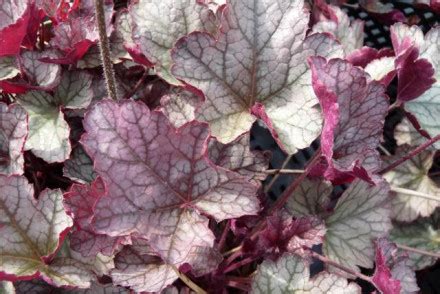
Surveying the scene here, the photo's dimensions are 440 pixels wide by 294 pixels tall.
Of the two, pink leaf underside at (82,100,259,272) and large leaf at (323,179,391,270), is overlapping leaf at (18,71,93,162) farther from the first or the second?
large leaf at (323,179,391,270)

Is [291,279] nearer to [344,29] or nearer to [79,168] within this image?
[79,168]

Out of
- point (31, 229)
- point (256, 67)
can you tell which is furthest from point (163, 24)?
point (31, 229)

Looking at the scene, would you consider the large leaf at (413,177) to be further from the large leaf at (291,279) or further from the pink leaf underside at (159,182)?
the pink leaf underside at (159,182)

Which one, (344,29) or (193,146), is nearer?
(193,146)

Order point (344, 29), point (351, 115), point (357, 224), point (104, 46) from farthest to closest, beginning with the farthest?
point (344, 29) < point (357, 224) < point (351, 115) < point (104, 46)

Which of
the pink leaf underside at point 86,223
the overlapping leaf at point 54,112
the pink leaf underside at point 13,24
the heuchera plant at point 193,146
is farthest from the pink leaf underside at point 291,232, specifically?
the pink leaf underside at point 13,24

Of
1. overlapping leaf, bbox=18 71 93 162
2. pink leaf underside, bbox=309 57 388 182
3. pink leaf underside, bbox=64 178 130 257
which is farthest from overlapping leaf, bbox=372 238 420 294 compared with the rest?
overlapping leaf, bbox=18 71 93 162

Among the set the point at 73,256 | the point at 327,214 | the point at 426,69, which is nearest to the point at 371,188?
the point at 327,214
